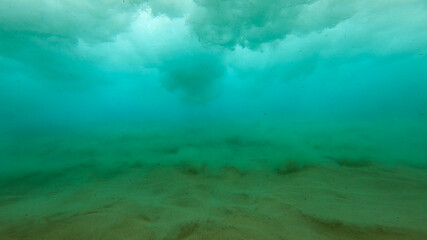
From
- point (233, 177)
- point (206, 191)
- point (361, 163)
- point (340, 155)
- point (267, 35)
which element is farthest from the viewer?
point (267, 35)

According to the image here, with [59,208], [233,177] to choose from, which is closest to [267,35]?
[233,177]

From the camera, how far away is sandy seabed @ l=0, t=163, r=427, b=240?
2160 millimetres

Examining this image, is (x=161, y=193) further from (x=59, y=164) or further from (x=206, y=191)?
(x=59, y=164)

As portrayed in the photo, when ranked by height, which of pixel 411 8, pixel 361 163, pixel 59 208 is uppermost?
pixel 411 8

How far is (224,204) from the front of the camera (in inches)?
114

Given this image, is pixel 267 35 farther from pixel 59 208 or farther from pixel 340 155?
A: pixel 59 208

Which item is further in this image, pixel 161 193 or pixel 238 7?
pixel 238 7

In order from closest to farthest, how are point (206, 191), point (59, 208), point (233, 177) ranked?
point (59, 208)
point (206, 191)
point (233, 177)

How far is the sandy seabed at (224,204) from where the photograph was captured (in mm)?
2160

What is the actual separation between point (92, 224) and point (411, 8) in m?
25.7

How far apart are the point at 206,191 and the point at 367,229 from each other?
2.31 metres

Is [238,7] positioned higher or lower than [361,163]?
higher

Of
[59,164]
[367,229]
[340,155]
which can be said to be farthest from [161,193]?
[340,155]

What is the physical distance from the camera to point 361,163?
493cm
